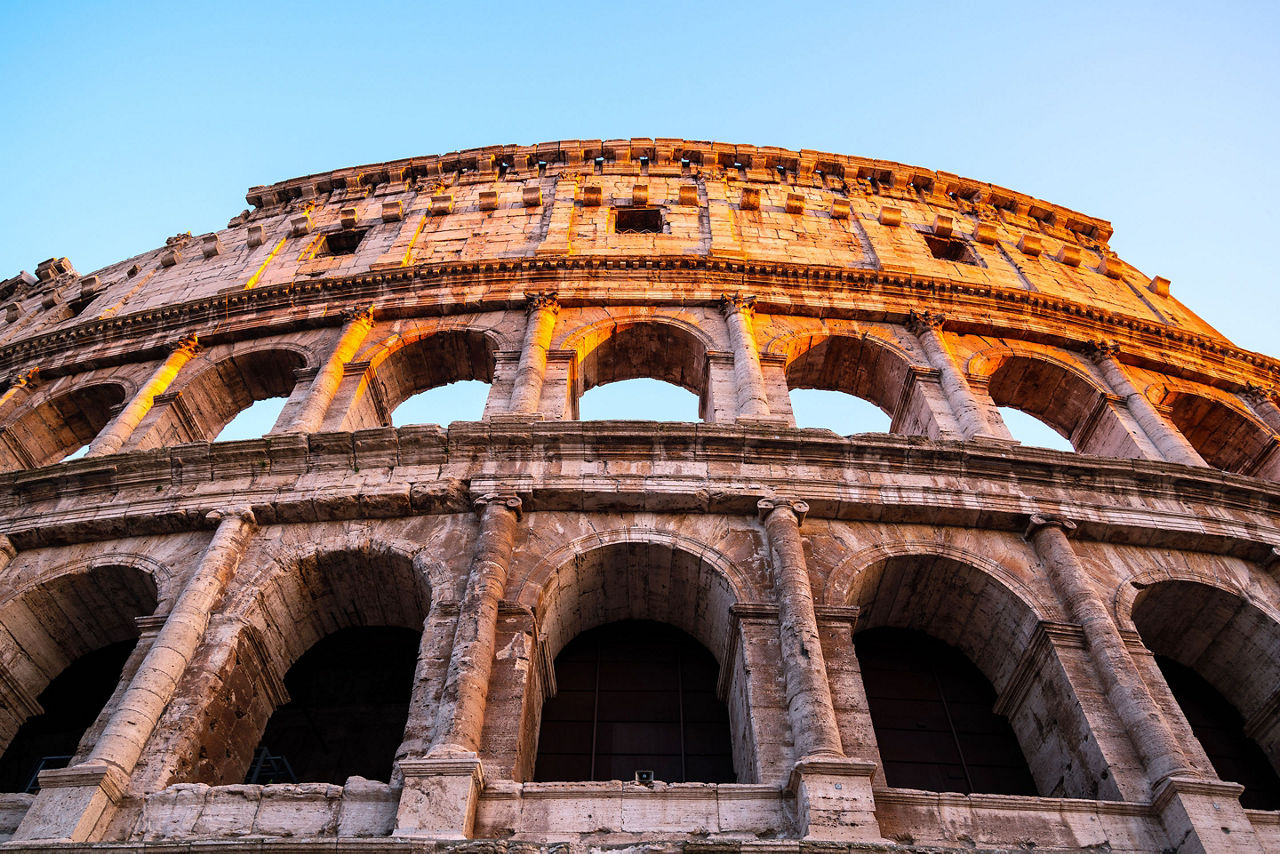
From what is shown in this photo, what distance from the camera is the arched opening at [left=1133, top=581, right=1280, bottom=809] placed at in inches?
413

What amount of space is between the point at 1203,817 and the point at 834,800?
9.52ft

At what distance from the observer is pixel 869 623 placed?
11.2 m

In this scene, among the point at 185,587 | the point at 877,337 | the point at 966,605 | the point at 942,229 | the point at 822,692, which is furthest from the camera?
the point at 942,229

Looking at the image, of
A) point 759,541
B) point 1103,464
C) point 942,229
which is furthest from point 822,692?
point 942,229

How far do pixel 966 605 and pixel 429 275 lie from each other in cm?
1001

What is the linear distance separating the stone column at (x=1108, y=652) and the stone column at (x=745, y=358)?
377 centimetres

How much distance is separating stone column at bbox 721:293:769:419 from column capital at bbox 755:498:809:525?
7.01 ft

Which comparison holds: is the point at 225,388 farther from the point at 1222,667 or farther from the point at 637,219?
the point at 1222,667

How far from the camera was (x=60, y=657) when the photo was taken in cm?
1112

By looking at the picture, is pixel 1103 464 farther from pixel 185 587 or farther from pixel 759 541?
pixel 185 587

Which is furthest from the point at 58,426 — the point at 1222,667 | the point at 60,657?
the point at 1222,667

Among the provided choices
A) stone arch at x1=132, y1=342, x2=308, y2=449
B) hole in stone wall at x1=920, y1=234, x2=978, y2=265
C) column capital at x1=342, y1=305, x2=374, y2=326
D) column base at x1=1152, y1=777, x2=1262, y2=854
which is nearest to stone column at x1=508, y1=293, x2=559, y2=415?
column capital at x1=342, y1=305, x2=374, y2=326

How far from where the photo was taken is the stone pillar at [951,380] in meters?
13.2

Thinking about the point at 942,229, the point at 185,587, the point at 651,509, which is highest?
the point at 942,229
